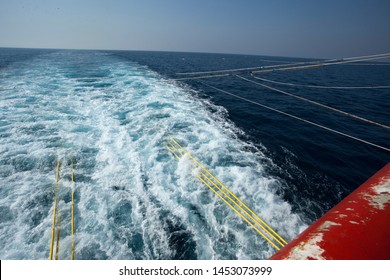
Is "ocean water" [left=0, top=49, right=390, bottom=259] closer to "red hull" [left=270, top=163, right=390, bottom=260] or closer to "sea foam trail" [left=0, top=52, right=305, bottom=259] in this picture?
"sea foam trail" [left=0, top=52, right=305, bottom=259]

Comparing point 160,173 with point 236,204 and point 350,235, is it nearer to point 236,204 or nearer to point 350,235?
point 236,204

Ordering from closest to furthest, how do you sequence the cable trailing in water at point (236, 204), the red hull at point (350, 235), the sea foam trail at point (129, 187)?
the red hull at point (350, 235)
the sea foam trail at point (129, 187)
the cable trailing in water at point (236, 204)

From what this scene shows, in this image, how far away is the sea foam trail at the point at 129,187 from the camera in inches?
175

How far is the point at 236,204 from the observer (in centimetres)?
561

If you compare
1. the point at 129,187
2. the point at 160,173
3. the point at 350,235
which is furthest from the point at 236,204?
the point at 350,235

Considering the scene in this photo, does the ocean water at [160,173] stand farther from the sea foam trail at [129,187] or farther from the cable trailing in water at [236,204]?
the cable trailing in water at [236,204]

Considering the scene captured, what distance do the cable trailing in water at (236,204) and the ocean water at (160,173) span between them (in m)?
0.19

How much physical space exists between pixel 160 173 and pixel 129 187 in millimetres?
1241

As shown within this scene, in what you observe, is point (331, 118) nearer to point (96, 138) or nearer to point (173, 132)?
point (173, 132)

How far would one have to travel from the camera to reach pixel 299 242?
6.55ft

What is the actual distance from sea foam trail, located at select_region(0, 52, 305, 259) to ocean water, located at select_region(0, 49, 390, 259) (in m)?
0.03

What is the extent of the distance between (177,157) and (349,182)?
702cm

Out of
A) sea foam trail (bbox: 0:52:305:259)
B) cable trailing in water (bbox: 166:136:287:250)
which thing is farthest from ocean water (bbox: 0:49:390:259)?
cable trailing in water (bbox: 166:136:287:250)

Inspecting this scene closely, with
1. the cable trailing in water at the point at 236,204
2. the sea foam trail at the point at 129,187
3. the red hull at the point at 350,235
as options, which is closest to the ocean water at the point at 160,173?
the sea foam trail at the point at 129,187
